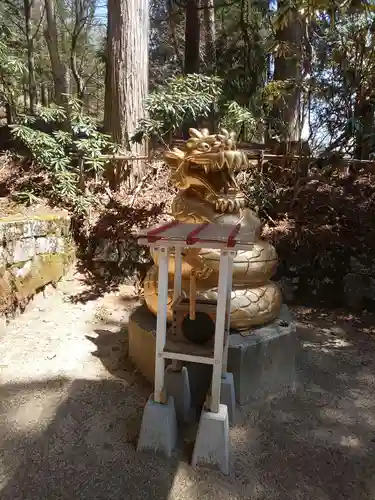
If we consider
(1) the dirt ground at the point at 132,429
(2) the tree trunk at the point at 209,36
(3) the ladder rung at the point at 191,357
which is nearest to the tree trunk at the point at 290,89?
(1) the dirt ground at the point at 132,429

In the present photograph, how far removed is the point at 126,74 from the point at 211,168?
11.9ft

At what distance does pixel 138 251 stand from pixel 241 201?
244cm

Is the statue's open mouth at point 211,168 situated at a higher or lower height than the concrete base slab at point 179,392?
higher

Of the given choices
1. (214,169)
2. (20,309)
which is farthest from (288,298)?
(20,309)

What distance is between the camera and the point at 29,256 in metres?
4.09

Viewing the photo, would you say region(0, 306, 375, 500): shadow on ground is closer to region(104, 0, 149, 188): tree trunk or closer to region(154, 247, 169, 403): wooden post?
region(154, 247, 169, 403): wooden post

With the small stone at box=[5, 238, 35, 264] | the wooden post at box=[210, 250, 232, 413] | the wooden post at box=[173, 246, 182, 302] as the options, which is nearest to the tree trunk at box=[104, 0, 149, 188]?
the small stone at box=[5, 238, 35, 264]

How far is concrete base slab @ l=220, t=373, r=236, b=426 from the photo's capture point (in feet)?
7.84

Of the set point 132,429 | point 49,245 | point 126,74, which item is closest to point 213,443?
point 132,429

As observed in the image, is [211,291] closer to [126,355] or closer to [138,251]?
[126,355]

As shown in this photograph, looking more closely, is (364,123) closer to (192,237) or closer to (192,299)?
(192,299)

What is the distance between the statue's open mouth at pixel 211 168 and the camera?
254cm

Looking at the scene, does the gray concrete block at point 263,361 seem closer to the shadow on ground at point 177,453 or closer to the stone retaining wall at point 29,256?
the shadow on ground at point 177,453

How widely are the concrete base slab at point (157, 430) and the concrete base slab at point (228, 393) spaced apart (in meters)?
0.40
